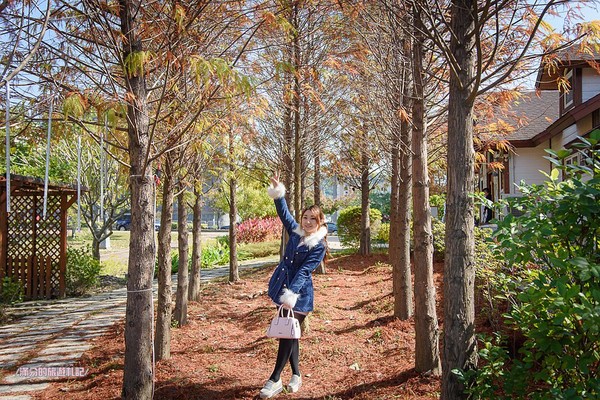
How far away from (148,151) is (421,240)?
9.11 feet

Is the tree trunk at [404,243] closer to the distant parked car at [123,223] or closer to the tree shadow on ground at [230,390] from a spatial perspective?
the tree shadow on ground at [230,390]

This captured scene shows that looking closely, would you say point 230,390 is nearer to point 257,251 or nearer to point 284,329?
point 284,329

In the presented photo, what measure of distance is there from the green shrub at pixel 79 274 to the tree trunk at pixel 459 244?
1147 centimetres

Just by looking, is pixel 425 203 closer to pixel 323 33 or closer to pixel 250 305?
pixel 323 33

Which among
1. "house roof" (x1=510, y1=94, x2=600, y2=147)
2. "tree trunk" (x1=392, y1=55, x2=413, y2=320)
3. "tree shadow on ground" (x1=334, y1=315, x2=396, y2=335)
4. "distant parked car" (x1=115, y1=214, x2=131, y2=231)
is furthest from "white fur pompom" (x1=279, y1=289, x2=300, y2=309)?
"distant parked car" (x1=115, y1=214, x2=131, y2=231)

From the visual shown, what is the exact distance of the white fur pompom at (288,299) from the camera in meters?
4.22

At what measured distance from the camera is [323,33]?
27.5ft

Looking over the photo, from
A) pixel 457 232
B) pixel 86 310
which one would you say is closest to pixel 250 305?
pixel 86 310

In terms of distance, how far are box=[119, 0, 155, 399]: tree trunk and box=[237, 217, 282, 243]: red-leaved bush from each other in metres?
21.5

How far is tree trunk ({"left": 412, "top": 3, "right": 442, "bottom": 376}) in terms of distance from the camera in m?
4.57

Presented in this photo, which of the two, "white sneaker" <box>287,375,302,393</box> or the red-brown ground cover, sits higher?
"white sneaker" <box>287,375,302,393</box>

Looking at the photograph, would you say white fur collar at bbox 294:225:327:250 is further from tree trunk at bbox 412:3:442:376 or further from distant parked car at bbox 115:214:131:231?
distant parked car at bbox 115:214:131:231

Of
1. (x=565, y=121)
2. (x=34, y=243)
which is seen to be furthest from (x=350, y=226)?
(x=34, y=243)

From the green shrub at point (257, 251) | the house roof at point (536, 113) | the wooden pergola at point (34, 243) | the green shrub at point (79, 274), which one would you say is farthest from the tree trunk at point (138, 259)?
the green shrub at point (257, 251)
